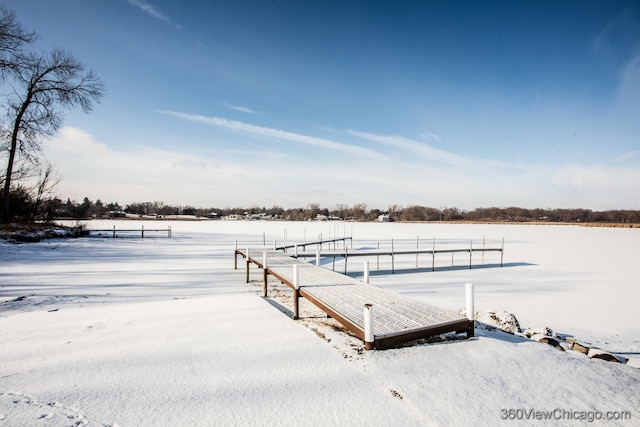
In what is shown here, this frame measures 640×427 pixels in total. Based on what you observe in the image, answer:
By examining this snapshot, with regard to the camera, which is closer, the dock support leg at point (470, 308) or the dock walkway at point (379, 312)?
the dock walkway at point (379, 312)

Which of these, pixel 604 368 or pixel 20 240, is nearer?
pixel 604 368

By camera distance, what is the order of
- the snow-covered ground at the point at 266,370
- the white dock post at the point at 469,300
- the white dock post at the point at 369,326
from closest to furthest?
the snow-covered ground at the point at 266,370 < the white dock post at the point at 369,326 < the white dock post at the point at 469,300

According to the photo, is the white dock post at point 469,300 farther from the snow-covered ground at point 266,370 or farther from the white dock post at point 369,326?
the white dock post at point 369,326

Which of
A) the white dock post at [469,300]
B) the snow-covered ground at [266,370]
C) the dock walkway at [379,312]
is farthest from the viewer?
the white dock post at [469,300]

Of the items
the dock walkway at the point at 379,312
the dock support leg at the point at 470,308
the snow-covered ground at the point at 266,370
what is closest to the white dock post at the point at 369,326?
the dock walkway at the point at 379,312

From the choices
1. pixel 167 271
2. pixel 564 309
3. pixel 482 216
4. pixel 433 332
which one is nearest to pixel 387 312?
pixel 433 332

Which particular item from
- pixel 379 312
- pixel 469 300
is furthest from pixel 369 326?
pixel 469 300

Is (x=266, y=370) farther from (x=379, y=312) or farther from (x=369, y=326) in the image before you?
(x=379, y=312)

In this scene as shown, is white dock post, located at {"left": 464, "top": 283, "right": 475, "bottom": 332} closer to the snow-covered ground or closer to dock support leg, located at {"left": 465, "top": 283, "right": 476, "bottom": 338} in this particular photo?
dock support leg, located at {"left": 465, "top": 283, "right": 476, "bottom": 338}

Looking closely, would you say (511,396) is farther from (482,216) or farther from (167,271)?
(482,216)

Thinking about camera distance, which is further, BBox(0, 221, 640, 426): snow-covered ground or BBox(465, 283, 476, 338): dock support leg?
BBox(465, 283, 476, 338): dock support leg

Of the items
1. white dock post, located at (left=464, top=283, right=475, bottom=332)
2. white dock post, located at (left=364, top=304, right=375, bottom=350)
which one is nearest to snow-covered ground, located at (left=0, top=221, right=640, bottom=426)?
white dock post, located at (left=364, top=304, right=375, bottom=350)

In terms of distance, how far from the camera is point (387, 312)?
5312mm

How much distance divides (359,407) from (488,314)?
4.38 metres
